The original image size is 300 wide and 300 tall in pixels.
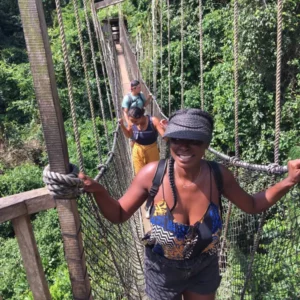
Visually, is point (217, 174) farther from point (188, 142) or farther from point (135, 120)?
point (135, 120)

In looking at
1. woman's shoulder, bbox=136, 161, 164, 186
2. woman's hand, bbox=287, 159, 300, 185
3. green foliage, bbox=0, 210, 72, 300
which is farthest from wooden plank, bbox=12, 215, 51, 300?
green foliage, bbox=0, 210, 72, 300

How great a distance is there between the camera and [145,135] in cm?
212

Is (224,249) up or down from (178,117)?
down

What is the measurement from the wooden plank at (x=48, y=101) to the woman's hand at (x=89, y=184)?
0.04m

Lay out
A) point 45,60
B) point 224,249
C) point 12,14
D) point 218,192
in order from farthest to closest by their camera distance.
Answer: point 12,14
point 224,249
point 218,192
point 45,60

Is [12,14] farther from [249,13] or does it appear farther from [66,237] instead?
[66,237]

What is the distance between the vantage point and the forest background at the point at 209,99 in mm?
4426

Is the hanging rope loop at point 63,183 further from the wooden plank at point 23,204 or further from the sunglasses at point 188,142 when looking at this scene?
the sunglasses at point 188,142

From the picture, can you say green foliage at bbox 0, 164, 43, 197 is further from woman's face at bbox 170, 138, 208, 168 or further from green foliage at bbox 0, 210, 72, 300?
woman's face at bbox 170, 138, 208, 168

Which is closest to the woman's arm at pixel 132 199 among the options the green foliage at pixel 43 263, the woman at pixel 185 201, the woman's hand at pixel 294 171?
the woman at pixel 185 201

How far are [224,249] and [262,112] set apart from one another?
3343mm

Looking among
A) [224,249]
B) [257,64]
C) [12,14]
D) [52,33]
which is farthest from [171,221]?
[12,14]

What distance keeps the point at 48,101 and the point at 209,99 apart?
17.0 feet

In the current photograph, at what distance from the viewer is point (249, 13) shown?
4.55 meters
